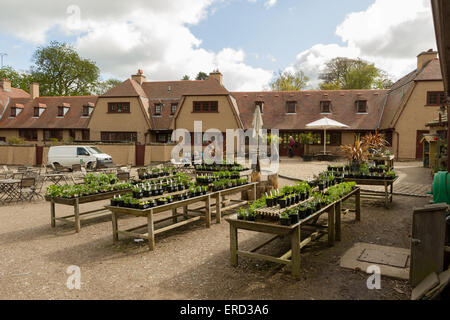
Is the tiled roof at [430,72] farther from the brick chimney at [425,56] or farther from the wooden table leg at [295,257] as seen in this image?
the wooden table leg at [295,257]

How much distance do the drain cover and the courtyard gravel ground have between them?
395 mm

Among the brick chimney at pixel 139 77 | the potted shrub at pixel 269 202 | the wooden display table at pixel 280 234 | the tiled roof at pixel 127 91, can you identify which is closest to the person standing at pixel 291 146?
the tiled roof at pixel 127 91

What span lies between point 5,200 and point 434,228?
12.8m

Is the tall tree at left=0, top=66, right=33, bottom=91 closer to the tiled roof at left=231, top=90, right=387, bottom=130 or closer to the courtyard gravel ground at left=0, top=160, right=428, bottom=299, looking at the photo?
the tiled roof at left=231, top=90, right=387, bottom=130

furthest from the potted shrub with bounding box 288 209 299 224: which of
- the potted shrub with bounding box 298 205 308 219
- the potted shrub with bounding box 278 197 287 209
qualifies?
the potted shrub with bounding box 278 197 287 209

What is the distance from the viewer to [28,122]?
31250 mm

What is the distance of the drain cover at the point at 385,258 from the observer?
202 inches

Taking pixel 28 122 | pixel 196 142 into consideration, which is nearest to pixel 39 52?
pixel 28 122

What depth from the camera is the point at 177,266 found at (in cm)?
527

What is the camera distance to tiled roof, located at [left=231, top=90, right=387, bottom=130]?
26.5 metres

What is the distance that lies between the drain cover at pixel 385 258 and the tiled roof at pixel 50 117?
94.3ft

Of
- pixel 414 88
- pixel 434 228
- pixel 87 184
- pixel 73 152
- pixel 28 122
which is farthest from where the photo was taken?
pixel 28 122

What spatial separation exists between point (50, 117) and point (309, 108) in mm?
24648
